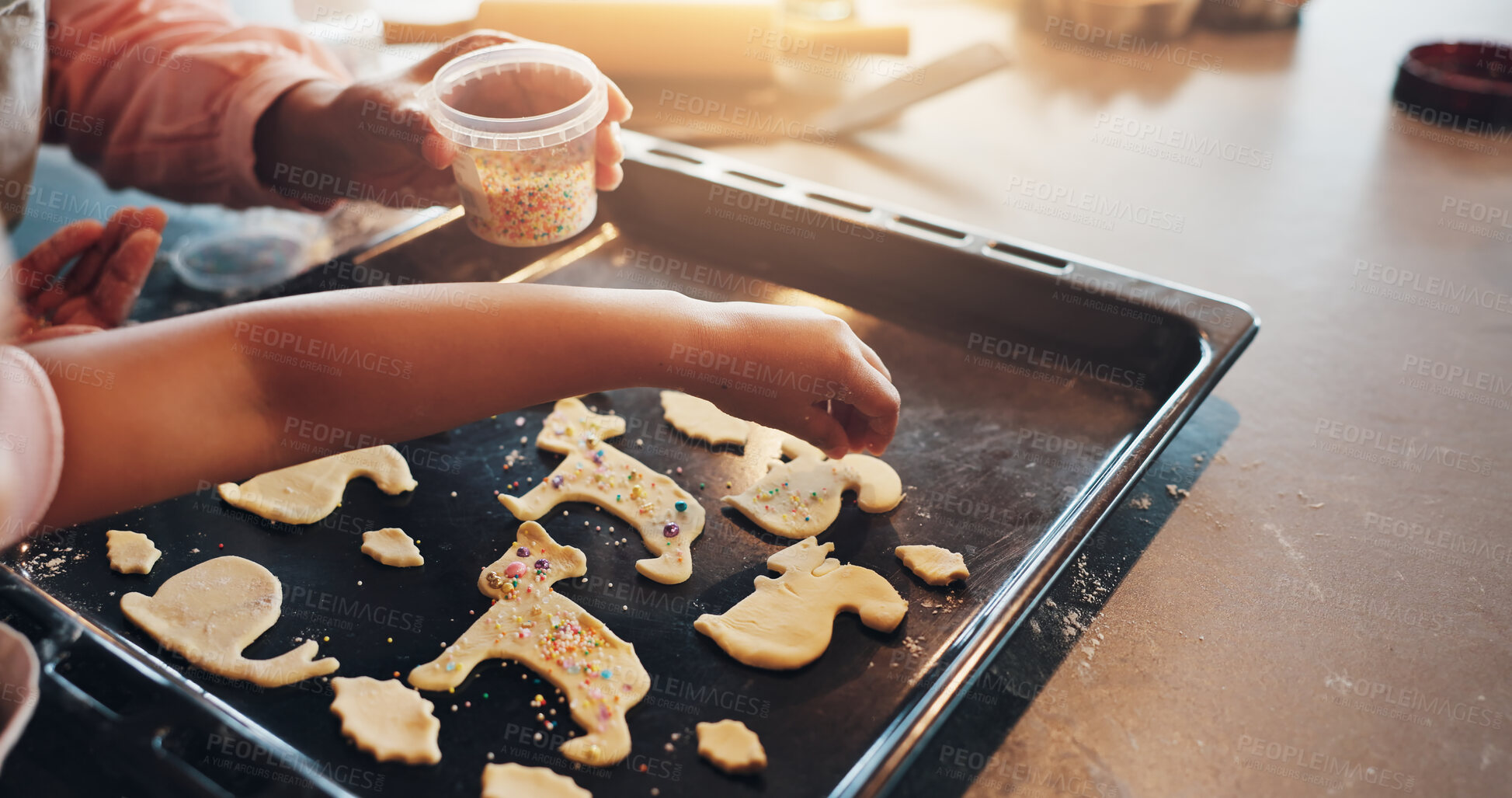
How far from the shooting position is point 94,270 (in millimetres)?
1075

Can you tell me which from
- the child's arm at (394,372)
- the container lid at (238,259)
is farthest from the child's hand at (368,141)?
the child's arm at (394,372)

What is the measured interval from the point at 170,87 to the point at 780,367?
2.91 feet

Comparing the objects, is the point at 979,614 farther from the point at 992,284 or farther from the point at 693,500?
the point at 992,284

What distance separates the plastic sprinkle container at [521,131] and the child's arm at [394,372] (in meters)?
0.15

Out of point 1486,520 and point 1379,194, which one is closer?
Answer: point 1486,520

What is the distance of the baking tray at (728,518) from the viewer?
69cm

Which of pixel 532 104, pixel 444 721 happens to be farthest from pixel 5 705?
pixel 532 104

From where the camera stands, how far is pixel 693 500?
35.6 inches

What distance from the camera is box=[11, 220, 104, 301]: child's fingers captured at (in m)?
1.04

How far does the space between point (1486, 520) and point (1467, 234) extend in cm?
61

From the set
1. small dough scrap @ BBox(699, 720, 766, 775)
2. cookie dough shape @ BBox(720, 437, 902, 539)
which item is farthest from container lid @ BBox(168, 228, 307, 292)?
small dough scrap @ BBox(699, 720, 766, 775)

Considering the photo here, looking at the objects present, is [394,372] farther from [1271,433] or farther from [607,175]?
[1271,433]

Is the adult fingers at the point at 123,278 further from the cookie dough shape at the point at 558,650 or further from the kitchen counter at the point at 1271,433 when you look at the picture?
the kitchen counter at the point at 1271,433

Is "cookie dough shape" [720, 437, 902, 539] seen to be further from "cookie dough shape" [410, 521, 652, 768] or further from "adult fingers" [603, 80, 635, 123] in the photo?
"adult fingers" [603, 80, 635, 123]
